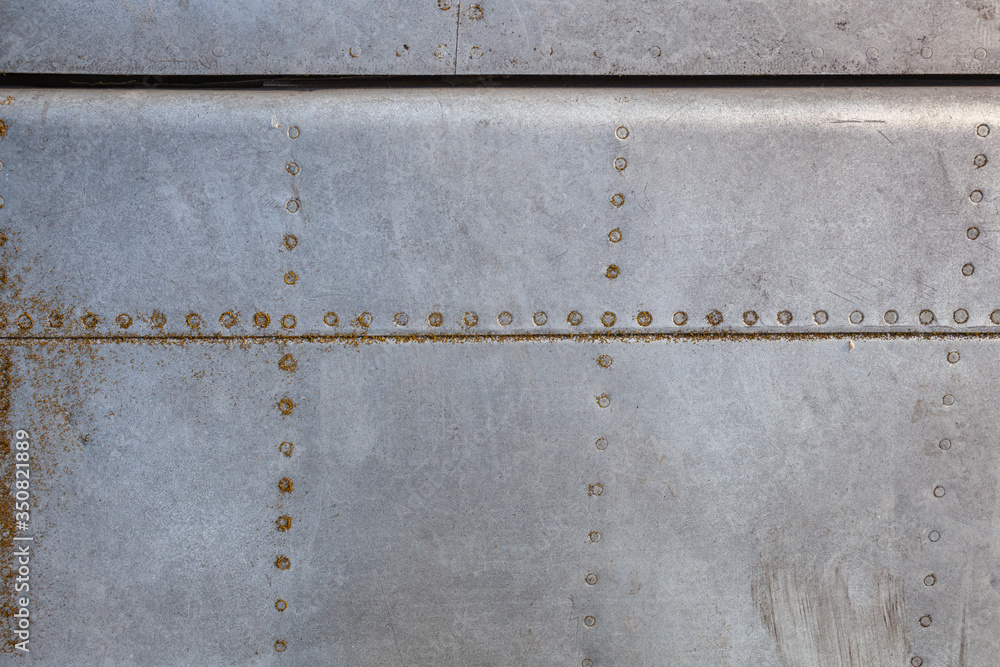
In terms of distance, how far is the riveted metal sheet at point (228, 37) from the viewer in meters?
1.51

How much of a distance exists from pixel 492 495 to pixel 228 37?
143cm

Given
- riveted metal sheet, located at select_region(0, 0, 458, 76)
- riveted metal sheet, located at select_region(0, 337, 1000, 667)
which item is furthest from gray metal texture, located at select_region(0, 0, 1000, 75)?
riveted metal sheet, located at select_region(0, 337, 1000, 667)

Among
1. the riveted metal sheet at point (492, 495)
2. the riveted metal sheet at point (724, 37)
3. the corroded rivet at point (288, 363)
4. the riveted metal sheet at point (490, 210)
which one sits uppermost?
the riveted metal sheet at point (724, 37)

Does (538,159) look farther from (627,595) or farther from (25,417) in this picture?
(25,417)

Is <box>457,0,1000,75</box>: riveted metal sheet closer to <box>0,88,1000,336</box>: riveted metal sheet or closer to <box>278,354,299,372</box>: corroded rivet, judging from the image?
<box>0,88,1000,336</box>: riveted metal sheet

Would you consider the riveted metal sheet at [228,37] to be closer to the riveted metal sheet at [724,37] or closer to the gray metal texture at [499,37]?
the gray metal texture at [499,37]

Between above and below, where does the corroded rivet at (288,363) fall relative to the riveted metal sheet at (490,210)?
below

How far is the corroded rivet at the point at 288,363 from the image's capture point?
1.54 m

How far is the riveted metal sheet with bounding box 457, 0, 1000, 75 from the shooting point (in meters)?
1.52

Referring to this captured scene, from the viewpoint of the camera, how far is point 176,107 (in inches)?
60.3

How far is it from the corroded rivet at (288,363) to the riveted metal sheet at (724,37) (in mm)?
915

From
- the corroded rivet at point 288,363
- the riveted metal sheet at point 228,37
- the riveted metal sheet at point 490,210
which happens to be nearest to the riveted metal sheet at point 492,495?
the corroded rivet at point 288,363

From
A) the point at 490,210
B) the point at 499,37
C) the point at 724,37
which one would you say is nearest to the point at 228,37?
the point at 499,37

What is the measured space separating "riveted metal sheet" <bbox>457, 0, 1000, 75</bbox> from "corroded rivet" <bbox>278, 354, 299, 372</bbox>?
0.92 meters
